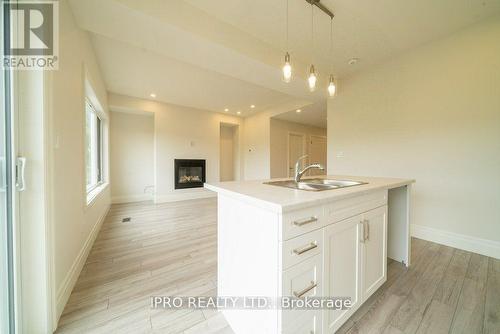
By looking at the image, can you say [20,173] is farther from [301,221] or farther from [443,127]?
[443,127]

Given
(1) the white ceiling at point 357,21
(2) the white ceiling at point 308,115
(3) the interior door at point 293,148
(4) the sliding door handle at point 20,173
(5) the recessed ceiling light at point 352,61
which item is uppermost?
(1) the white ceiling at point 357,21

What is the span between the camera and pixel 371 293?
133 cm

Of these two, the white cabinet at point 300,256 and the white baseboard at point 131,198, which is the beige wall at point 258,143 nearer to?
the white baseboard at point 131,198

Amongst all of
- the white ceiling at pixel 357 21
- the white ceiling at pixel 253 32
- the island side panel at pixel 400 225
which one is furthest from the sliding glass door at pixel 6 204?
the island side panel at pixel 400 225

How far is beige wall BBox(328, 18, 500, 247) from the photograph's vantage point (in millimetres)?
2029

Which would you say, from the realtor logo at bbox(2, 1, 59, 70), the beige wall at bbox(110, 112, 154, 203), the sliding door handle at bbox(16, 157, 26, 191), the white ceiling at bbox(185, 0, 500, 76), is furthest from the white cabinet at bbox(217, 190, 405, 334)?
the beige wall at bbox(110, 112, 154, 203)

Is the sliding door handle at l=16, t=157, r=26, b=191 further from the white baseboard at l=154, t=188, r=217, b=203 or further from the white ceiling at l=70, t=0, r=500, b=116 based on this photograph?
the white baseboard at l=154, t=188, r=217, b=203

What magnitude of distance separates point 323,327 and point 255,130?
17.3ft

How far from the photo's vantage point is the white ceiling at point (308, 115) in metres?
4.39

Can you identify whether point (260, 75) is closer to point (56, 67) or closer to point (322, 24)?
point (322, 24)

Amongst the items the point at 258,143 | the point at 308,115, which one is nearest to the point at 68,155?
the point at 258,143

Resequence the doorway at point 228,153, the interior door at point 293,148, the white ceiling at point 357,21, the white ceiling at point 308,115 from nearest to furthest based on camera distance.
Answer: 1. the white ceiling at point 357,21
2. the white ceiling at point 308,115
3. the interior door at point 293,148
4. the doorway at point 228,153

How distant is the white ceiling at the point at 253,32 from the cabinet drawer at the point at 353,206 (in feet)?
6.37

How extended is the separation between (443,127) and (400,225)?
5.06ft
